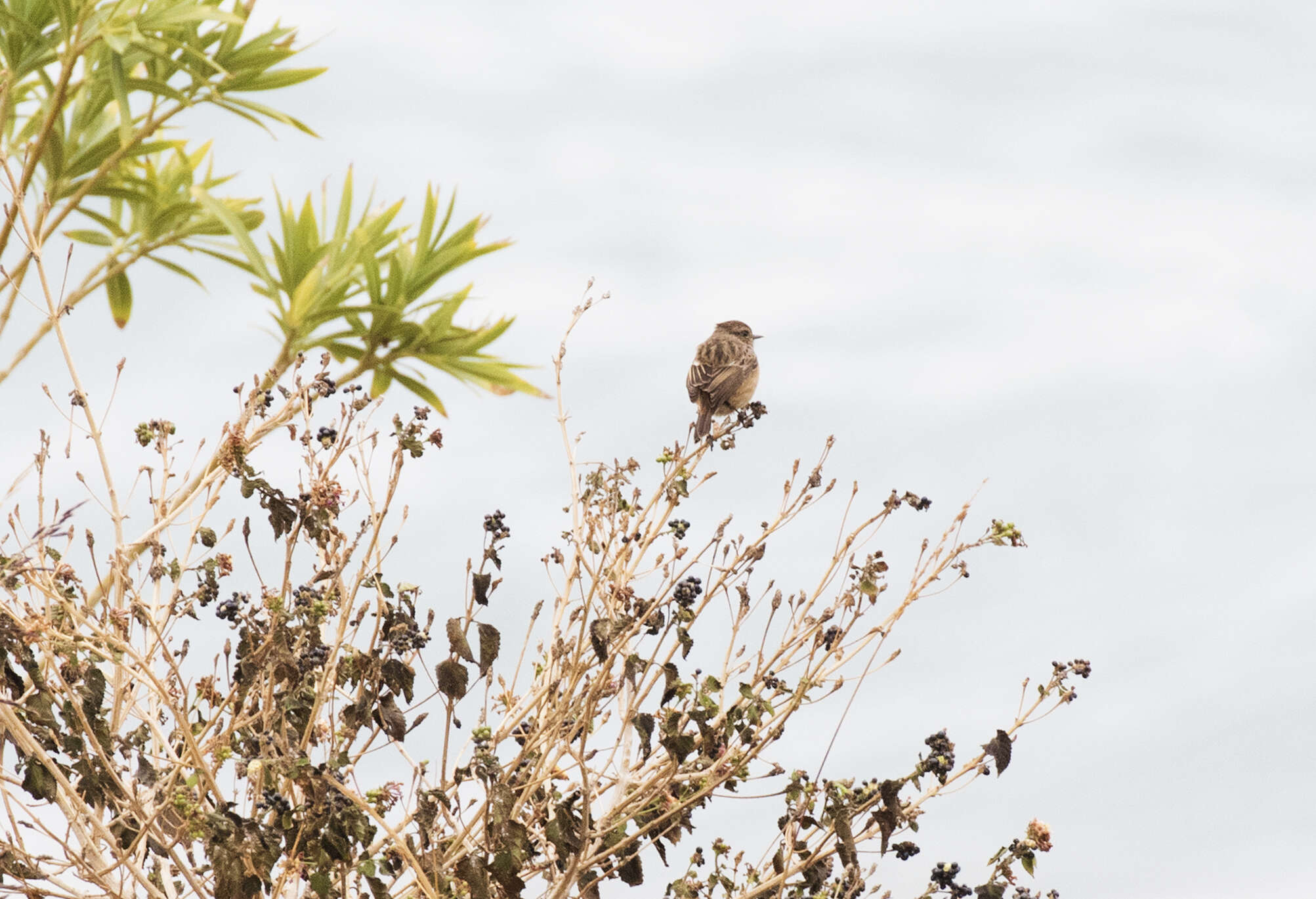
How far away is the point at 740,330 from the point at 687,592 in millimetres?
5635

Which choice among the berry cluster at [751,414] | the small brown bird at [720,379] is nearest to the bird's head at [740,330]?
the small brown bird at [720,379]

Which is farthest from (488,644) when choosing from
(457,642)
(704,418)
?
(704,418)

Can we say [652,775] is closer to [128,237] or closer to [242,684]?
[242,684]

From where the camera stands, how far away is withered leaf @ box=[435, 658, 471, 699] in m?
5.29

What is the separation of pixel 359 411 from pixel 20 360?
1.40 metres

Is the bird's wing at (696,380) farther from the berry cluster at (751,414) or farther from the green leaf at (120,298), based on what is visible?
the green leaf at (120,298)

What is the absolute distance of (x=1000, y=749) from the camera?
5.36 m

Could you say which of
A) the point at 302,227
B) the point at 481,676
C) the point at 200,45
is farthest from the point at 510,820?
the point at 200,45

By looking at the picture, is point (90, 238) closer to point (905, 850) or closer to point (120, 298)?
point (120, 298)

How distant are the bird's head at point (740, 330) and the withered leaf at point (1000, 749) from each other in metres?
5.68

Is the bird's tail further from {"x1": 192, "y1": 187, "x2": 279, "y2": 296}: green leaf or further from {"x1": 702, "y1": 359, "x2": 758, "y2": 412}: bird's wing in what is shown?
{"x1": 192, "y1": 187, "x2": 279, "y2": 296}: green leaf

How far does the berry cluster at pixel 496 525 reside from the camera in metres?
5.53

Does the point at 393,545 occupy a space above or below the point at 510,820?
above

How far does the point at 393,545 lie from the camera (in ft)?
18.5
